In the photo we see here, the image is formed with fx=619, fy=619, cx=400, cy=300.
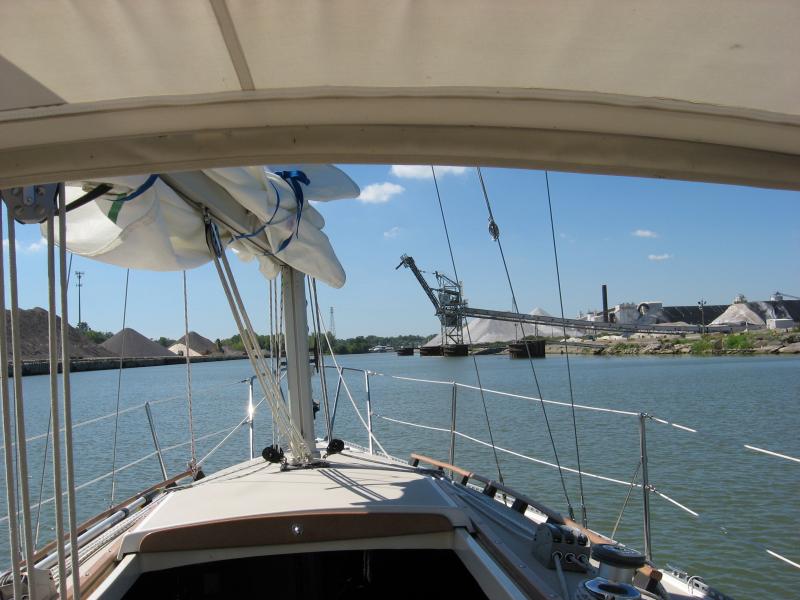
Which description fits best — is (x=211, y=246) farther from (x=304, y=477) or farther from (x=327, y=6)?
(x=327, y=6)

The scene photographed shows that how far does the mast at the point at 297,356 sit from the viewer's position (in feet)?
10.2

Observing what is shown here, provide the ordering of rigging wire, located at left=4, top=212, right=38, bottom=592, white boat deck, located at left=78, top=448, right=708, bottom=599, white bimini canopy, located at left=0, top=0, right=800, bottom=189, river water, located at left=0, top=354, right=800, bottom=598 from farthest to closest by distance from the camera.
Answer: river water, located at left=0, top=354, right=800, bottom=598, white boat deck, located at left=78, top=448, right=708, bottom=599, rigging wire, located at left=4, top=212, right=38, bottom=592, white bimini canopy, located at left=0, top=0, right=800, bottom=189

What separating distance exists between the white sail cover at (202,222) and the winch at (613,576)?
1568 millimetres

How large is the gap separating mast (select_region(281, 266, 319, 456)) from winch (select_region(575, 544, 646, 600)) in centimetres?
169

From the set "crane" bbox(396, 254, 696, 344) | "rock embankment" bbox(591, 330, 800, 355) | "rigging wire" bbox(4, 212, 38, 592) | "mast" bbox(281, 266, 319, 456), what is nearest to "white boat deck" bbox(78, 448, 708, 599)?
"rigging wire" bbox(4, 212, 38, 592)

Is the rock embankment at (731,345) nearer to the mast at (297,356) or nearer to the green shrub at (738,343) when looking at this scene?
the green shrub at (738,343)

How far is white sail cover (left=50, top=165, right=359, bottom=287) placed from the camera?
6.04 ft

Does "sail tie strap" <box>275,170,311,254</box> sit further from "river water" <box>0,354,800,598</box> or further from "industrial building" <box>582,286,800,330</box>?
"industrial building" <box>582,286,800,330</box>

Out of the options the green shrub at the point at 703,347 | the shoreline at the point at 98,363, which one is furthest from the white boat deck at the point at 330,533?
the green shrub at the point at 703,347

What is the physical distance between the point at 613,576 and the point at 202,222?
5.93ft

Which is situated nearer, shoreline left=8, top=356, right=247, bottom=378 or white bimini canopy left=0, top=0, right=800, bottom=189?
white bimini canopy left=0, top=0, right=800, bottom=189

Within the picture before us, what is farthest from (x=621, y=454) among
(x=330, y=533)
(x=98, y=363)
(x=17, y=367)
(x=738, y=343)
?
(x=98, y=363)

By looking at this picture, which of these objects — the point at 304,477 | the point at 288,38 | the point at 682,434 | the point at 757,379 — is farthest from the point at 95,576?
the point at 757,379

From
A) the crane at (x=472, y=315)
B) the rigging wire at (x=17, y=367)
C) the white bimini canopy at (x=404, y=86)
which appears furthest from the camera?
the crane at (x=472, y=315)
